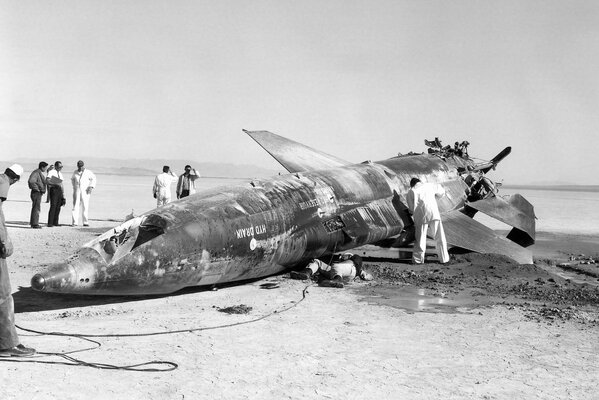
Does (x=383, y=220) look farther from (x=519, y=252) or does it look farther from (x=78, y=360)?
(x=78, y=360)

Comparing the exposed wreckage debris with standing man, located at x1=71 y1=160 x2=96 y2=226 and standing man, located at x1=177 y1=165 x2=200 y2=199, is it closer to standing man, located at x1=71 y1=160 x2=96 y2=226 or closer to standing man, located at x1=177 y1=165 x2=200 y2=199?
standing man, located at x1=177 y1=165 x2=200 y2=199

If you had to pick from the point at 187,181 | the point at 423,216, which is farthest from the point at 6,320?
the point at 187,181

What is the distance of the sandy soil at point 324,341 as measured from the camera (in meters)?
5.77

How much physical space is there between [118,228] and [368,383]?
175 inches

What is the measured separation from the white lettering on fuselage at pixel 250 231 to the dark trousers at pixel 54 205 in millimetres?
11552

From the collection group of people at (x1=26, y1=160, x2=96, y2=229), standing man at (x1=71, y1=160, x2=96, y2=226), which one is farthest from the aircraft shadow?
standing man at (x1=71, y1=160, x2=96, y2=226)

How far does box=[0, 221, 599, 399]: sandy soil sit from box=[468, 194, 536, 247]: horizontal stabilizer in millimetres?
4090

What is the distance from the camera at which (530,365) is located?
666 cm

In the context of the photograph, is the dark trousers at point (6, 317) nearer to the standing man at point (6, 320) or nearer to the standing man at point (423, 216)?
the standing man at point (6, 320)

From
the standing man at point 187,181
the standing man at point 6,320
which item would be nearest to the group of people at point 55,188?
the standing man at point 187,181

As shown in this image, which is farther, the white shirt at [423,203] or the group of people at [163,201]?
the white shirt at [423,203]

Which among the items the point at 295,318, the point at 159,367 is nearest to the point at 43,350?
the point at 159,367

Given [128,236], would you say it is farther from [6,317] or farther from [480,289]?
[480,289]

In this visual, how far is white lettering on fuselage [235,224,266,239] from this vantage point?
9.57m
